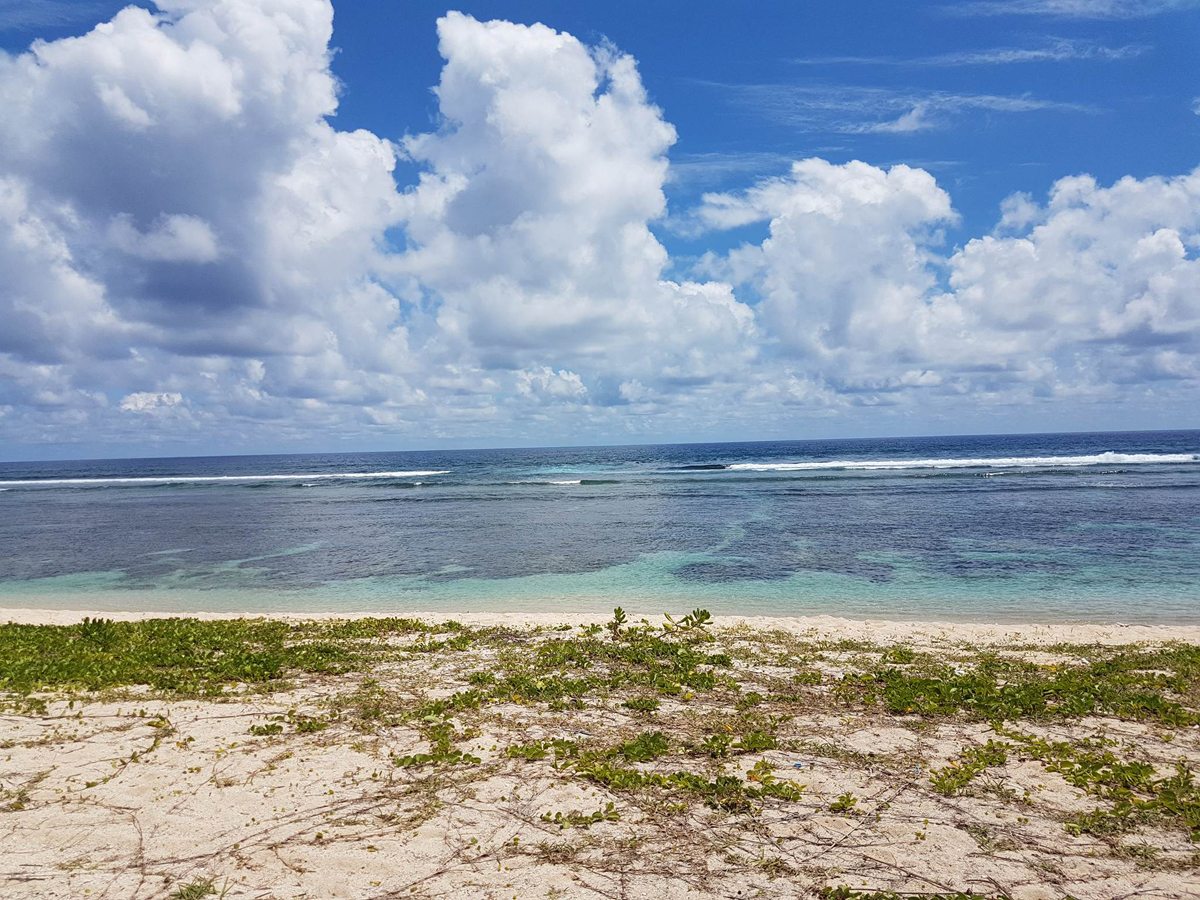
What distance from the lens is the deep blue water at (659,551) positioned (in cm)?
1931

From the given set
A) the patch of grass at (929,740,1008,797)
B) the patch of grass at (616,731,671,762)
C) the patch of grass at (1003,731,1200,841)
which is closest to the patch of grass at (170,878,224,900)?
the patch of grass at (616,731,671,762)

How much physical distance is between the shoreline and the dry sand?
18.2 feet

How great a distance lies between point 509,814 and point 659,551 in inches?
850

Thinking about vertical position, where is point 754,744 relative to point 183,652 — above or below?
above

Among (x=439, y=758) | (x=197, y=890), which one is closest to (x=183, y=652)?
(x=439, y=758)

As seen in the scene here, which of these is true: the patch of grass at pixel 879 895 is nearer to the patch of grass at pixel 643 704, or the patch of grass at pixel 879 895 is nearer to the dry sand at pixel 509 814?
the dry sand at pixel 509 814

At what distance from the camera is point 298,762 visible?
7410 millimetres

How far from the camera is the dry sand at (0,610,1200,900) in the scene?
5352 mm

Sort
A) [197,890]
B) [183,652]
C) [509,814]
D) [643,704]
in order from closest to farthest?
1. [197,890]
2. [509,814]
3. [643,704]
4. [183,652]

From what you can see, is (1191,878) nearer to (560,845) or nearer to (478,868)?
(560,845)

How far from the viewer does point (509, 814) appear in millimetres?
6367

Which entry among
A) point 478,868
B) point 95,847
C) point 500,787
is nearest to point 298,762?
point 95,847

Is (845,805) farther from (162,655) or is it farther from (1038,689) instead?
(162,655)

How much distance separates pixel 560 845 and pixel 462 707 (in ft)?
11.9
